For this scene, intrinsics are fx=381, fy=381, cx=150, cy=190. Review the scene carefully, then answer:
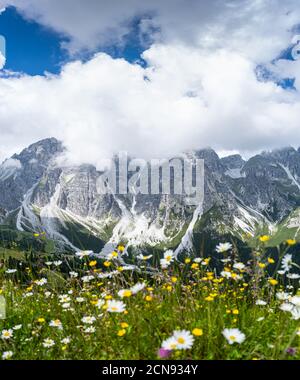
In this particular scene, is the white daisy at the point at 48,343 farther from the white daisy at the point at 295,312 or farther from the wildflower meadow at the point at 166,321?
the white daisy at the point at 295,312

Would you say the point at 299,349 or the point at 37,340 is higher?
the point at 299,349

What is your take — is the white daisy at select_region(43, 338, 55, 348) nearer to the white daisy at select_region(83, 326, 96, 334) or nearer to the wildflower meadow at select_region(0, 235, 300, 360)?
the wildflower meadow at select_region(0, 235, 300, 360)

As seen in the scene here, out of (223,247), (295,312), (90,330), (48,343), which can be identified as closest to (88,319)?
(90,330)

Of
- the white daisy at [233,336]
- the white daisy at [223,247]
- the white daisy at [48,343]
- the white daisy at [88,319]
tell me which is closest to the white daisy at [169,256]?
the white daisy at [223,247]

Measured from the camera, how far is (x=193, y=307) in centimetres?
442

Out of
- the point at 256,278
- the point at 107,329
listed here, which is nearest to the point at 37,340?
the point at 107,329

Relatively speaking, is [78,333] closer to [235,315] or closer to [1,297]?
[235,315]

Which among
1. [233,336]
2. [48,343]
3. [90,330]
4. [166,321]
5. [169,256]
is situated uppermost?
[169,256]

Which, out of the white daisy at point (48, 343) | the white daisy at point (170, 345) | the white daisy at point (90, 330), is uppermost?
the white daisy at point (170, 345)

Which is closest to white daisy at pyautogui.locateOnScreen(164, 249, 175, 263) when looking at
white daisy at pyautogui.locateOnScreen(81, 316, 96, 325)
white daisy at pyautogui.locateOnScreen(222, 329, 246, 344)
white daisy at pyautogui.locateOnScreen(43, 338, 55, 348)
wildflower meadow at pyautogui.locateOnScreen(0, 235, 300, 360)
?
wildflower meadow at pyautogui.locateOnScreen(0, 235, 300, 360)

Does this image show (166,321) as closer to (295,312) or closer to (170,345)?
(170,345)
